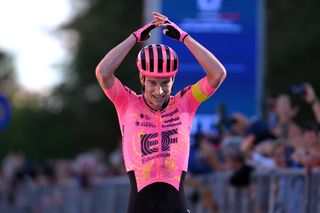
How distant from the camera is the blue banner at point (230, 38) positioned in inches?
756

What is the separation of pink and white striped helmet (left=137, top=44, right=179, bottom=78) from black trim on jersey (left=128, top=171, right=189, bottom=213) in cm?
84

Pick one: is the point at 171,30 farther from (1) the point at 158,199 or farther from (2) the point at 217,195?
(2) the point at 217,195

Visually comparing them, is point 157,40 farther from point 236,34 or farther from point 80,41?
point 80,41

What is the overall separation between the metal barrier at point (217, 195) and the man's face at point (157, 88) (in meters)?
3.60

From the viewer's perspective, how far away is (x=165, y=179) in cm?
938

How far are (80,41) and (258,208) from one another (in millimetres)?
29170

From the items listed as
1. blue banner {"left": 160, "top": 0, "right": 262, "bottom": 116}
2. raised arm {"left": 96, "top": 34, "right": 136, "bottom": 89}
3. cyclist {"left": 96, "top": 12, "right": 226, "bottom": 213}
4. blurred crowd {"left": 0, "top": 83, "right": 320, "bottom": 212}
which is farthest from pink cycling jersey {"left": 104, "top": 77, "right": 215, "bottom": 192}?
blue banner {"left": 160, "top": 0, "right": 262, "bottom": 116}

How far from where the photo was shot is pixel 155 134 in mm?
9539

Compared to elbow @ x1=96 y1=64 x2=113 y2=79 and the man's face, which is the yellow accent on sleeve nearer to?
the man's face

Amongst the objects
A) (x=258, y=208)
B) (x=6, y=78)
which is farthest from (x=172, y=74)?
(x=6, y=78)

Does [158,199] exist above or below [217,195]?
above

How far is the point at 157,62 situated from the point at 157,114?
502mm

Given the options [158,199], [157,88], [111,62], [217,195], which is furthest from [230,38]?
[158,199]

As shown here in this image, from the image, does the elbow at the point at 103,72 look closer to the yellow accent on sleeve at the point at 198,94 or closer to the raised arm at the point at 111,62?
the raised arm at the point at 111,62
